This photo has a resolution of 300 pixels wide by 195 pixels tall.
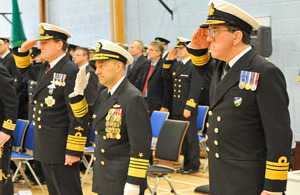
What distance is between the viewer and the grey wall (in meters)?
7.44

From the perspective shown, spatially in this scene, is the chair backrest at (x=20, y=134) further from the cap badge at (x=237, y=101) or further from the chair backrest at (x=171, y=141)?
the cap badge at (x=237, y=101)

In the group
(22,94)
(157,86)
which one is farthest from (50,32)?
(157,86)

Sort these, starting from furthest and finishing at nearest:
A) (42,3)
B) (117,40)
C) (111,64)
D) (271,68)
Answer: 1. (42,3)
2. (117,40)
3. (111,64)
4. (271,68)

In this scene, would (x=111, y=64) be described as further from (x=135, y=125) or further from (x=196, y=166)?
(x=196, y=166)

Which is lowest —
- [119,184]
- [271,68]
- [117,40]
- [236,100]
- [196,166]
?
[196,166]

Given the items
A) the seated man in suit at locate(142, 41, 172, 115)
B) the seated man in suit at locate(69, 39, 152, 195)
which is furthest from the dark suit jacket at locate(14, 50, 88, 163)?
the seated man in suit at locate(142, 41, 172, 115)

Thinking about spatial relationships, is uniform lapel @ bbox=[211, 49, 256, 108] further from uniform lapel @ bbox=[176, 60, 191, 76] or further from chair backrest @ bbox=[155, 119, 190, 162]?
uniform lapel @ bbox=[176, 60, 191, 76]

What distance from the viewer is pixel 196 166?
6.96 m

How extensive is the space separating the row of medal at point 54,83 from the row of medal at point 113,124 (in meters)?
1.00

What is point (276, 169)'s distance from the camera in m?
2.27

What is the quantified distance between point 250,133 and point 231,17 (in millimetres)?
587

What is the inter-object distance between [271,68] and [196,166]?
4.76m

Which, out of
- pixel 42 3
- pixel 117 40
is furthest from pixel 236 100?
pixel 42 3

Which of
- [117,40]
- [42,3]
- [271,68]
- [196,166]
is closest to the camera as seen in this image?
[271,68]
